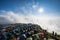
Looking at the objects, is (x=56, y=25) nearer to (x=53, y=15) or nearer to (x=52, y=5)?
(x=53, y=15)

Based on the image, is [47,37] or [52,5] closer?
[47,37]

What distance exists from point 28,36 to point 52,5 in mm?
762

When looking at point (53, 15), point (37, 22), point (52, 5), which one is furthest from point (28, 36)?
point (52, 5)

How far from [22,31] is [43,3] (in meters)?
0.67

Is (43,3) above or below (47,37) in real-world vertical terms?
above

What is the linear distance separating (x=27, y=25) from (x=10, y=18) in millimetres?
349

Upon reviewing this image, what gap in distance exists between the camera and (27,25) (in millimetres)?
2197

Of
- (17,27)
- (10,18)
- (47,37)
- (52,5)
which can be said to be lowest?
(47,37)

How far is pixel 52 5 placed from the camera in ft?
7.40

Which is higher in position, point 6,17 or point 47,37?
point 6,17

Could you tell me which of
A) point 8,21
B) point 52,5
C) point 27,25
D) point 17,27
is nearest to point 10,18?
point 8,21

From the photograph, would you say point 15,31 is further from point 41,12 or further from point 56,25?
point 56,25

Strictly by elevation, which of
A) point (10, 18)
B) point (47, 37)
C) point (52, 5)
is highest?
point (52, 5)

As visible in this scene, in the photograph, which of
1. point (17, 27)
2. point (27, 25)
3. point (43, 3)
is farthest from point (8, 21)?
point (43, 3)
